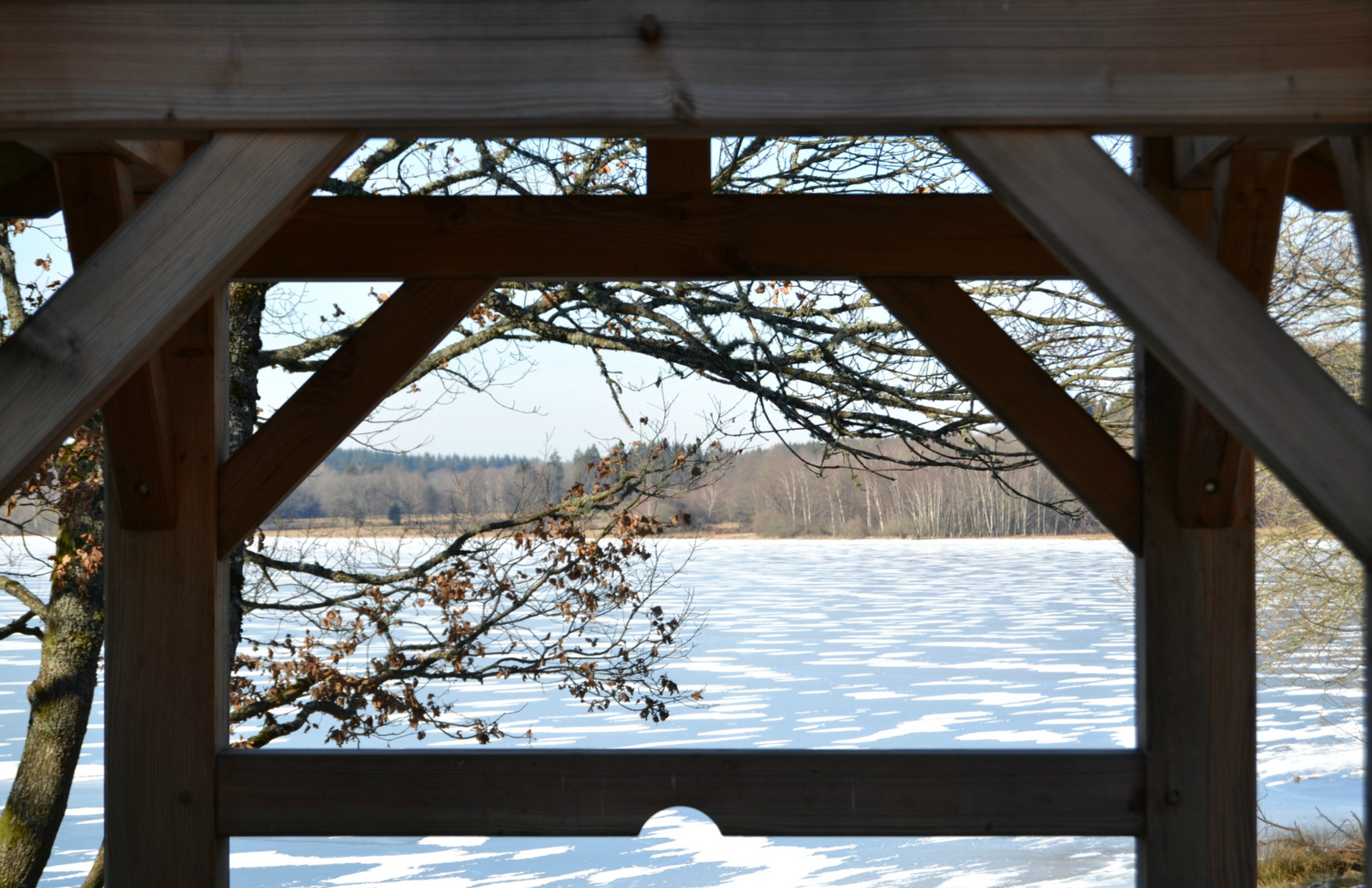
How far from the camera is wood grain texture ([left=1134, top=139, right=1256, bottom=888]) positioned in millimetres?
2018

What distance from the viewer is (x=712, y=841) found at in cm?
1034

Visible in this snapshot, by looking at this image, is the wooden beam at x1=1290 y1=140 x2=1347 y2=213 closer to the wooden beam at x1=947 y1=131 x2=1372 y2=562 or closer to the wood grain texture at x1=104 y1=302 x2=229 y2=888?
the wooden beam at x1=947 y1=131 x2=1372 y2=562

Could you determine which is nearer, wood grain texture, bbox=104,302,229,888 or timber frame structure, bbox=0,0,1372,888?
timber frame structure, bbox=0,0,1372,888

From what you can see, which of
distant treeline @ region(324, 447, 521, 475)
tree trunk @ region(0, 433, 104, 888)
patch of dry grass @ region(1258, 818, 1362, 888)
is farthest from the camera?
patch of dry grass @ region(1258, 818, 1362, 888)

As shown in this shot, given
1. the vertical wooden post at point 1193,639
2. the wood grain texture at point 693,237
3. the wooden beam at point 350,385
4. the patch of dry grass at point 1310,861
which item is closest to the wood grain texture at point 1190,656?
the vertical wooden post at point 1193,639

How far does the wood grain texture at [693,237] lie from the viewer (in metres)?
2.06

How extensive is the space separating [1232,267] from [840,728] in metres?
9.87

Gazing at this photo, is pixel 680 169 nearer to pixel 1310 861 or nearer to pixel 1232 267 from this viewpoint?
pixel 1232 267

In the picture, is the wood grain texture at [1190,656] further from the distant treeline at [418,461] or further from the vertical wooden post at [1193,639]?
the distant treeline at [418,461]

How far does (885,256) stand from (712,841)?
9231 millimetres

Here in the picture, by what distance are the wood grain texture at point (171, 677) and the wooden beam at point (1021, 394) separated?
132cm

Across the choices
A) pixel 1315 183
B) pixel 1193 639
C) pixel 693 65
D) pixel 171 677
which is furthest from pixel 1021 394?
pixel 171 677

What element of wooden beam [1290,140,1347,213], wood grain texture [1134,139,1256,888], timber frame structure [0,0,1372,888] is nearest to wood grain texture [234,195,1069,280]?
timber frame structure [0,0,1372,888]

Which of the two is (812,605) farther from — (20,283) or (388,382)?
(388,382)
